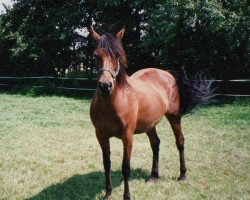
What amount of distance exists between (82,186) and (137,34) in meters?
16.5

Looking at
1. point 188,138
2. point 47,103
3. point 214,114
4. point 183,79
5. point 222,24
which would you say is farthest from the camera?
point 47,103

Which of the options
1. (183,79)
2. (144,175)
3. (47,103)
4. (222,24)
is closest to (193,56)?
(222,24)

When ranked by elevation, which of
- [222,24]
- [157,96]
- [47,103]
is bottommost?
[47,103]

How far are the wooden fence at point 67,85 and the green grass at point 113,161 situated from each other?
3.99 metres

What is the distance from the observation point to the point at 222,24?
13141 millimetres

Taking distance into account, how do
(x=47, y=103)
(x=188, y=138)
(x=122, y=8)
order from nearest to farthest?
(x=188, y=138) → (x=47, y=103) → (x=122, y=8)

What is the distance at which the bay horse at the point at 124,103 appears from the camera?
4.13 m

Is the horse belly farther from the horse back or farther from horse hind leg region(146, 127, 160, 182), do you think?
horse hind leg region(146, 127, 160, 182)

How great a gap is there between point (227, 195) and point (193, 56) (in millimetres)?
10759

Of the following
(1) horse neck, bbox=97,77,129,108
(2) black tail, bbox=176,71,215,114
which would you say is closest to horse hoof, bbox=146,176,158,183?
(2) black tail, bbox=176,71,215,114

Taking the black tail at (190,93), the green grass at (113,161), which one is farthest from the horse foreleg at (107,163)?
the black tail at (190,93)

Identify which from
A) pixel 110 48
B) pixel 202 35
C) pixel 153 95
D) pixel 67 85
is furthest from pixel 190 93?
pixel 67 85

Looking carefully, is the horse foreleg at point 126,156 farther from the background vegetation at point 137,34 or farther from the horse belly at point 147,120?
the background vegetation at point 137,34

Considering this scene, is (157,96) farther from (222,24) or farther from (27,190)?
(222,24)
